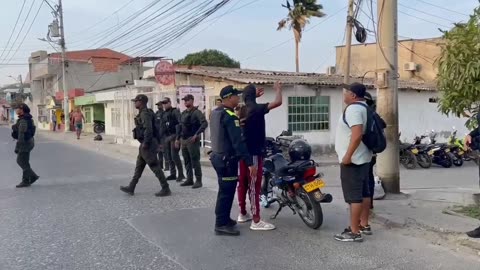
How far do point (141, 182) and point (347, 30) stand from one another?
26.0 feet

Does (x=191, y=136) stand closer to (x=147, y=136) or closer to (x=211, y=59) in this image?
(x=147, y=136)

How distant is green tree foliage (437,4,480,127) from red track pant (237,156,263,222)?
116 inches

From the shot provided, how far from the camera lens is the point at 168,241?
605cm

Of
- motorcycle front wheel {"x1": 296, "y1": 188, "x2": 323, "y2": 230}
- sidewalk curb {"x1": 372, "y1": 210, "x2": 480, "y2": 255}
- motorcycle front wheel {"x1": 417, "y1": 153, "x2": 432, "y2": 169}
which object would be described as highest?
motorcycle front wheel {"x1": 296, "y1": 188, "x2": 323, "y2": 230}

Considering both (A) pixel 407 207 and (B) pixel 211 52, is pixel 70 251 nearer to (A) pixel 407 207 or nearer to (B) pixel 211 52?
(A) pixel 407 207

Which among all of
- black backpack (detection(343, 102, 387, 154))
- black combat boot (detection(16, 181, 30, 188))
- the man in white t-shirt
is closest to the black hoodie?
the man in white t-shirt

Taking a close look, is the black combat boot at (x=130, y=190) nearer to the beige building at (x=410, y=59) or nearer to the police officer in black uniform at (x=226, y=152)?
the police officer in black uniform at (x=226, y=152)

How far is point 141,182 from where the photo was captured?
11125mm

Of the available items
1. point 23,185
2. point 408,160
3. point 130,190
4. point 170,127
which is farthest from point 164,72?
point 130,190

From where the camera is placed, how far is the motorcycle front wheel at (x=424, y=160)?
52.2 feet

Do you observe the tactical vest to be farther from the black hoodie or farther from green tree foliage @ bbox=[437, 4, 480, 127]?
green tree foliage @ bbox=[437, 4, 480, 127]

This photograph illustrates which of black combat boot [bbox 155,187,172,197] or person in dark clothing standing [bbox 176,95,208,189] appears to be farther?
person in dark clothing standing [bbox 176,95,208,189]

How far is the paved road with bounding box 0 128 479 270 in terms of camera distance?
205 inches

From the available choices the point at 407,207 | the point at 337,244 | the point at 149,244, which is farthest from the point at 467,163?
the point at 149,244
